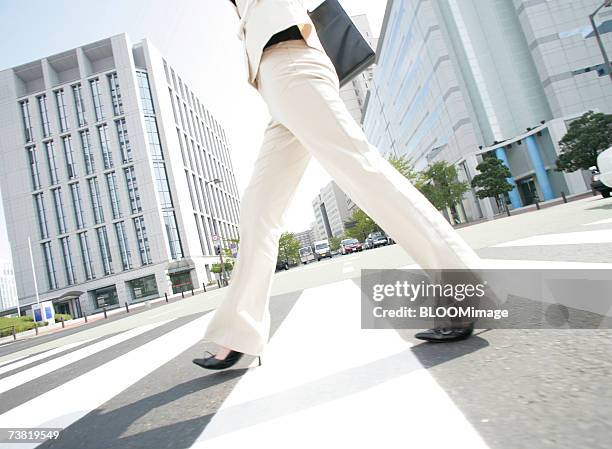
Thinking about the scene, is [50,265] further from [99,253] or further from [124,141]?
[124,141]

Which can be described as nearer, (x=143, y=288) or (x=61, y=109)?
(x=143, y=288)

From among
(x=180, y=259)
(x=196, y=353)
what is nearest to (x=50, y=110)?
(x=180, y=259)

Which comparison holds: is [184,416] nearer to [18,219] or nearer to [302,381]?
[302,381]

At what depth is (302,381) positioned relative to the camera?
1276 mm

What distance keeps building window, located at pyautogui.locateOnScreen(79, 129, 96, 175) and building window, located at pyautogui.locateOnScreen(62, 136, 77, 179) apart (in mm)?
1350

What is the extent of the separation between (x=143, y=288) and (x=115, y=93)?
23.3 metres

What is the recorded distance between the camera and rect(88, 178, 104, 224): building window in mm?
39875

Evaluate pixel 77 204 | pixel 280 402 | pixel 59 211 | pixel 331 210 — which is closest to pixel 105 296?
pixel 77 204

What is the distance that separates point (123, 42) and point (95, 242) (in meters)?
23.8

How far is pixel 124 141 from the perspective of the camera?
4122 centimetres

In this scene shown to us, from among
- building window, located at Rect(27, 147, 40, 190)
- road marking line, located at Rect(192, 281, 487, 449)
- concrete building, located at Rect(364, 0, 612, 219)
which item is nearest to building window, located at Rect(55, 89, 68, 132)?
building window, located at Rect(27, 147, 40, 190)

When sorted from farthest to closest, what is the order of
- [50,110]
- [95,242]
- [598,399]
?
[50,110] → [95,242] → [598,399]

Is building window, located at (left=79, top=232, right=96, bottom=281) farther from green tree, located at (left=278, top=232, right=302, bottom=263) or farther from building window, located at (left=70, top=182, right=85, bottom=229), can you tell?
green tree, located at (left=278, top=232, right=302, bottom=263)

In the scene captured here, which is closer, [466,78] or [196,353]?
[196,353]
